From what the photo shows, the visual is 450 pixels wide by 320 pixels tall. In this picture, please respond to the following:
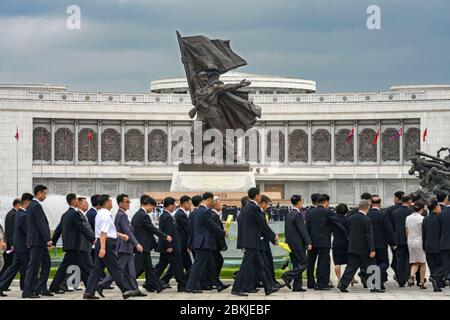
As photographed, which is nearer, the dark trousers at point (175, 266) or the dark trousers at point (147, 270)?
the dark trousers at point (147, 270)

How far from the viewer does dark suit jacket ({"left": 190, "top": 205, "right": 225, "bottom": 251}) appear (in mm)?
21859

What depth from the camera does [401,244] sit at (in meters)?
23.6

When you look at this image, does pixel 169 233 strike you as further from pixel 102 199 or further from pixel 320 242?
pixel 320 242

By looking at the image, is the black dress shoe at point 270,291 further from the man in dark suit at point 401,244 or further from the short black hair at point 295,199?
the man in dark suit at point 401,244

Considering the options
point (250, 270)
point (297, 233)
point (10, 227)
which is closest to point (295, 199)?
point (297, 233)

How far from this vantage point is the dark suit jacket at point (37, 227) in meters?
20.9

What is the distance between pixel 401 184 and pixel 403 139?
3009mm

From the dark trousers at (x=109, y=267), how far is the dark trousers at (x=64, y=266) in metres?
1.37

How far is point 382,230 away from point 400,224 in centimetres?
52

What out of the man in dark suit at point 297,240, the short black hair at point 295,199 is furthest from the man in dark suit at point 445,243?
the short black hair at point 295,199
